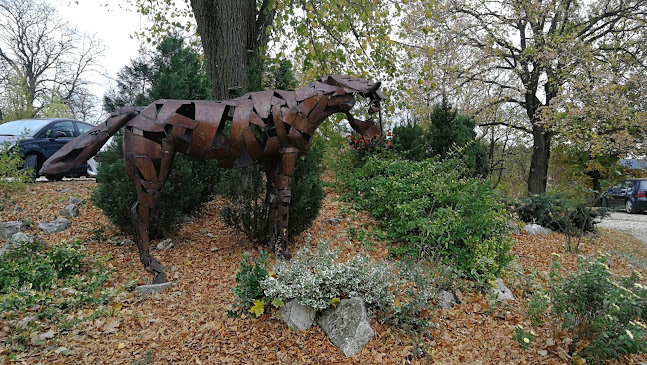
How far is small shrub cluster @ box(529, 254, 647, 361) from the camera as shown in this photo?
2676 millimetres

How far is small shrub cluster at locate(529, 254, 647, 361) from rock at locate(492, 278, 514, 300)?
0.79 m

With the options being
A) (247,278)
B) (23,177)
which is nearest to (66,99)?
(23,177)

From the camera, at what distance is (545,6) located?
1292 centimetres

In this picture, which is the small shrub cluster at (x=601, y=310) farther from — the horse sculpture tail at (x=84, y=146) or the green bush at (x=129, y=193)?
the green bush at (x=129, y=193)

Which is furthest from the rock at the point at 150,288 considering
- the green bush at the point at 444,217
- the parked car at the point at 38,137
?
the parked car at the point at 38,137

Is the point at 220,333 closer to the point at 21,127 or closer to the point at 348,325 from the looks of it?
the point at 348,325

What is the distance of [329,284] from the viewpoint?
3295 millimetres

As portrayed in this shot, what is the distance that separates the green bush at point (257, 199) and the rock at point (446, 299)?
204 cm

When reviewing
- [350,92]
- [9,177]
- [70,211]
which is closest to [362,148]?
[350,92]

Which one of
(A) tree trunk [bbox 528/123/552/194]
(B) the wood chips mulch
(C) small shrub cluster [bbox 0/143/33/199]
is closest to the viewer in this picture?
(B) the wood chips mulch

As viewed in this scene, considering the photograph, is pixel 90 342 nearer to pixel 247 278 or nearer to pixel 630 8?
pixel 247 278

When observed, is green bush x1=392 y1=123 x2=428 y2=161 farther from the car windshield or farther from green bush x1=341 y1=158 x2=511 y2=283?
the car windshield

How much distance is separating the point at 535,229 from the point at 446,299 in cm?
525

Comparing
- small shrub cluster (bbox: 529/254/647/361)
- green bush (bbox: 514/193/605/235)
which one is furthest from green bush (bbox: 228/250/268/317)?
green bush (bbox: 514/193/605/235)
